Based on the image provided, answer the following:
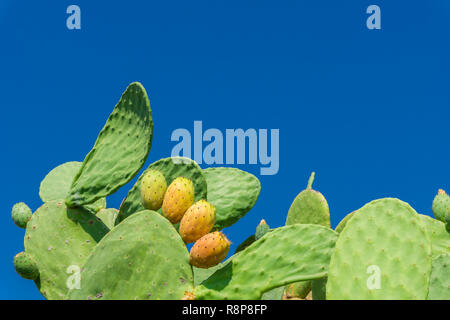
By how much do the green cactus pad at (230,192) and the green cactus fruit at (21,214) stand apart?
1.02m

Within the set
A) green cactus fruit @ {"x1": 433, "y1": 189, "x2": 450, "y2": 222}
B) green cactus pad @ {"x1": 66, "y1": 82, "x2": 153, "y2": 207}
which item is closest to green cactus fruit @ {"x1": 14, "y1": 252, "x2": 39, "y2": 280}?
green cactus pad @ {"x1": 66, "y1": 82, "x2": 153, "y2": 207}

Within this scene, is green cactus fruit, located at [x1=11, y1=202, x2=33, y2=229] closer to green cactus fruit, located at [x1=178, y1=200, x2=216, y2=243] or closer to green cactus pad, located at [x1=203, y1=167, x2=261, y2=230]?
green cactus pad, located at [x1=203, y1=167, x2=261, y2=230]

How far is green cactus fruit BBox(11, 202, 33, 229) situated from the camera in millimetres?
2592

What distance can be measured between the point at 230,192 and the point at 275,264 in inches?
33.2

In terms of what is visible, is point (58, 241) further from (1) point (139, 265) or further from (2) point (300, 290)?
(2) point (300, 290)

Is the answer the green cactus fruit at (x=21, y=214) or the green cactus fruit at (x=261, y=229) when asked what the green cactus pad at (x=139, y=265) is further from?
the green cactus fruit at (x=21, y=214)

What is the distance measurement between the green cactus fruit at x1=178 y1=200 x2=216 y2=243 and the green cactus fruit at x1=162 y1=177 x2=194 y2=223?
88 mm

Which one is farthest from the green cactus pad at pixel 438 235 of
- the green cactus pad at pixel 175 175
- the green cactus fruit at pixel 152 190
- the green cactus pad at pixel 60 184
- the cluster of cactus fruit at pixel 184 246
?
the green cactus pad at pixel 60 184

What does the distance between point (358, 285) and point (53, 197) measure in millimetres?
1889

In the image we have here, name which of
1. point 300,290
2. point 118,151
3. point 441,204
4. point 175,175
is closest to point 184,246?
point 175,175

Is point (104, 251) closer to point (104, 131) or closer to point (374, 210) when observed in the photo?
point (104, 131)

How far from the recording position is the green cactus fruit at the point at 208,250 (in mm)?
1732

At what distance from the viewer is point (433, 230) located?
7.82 ft
